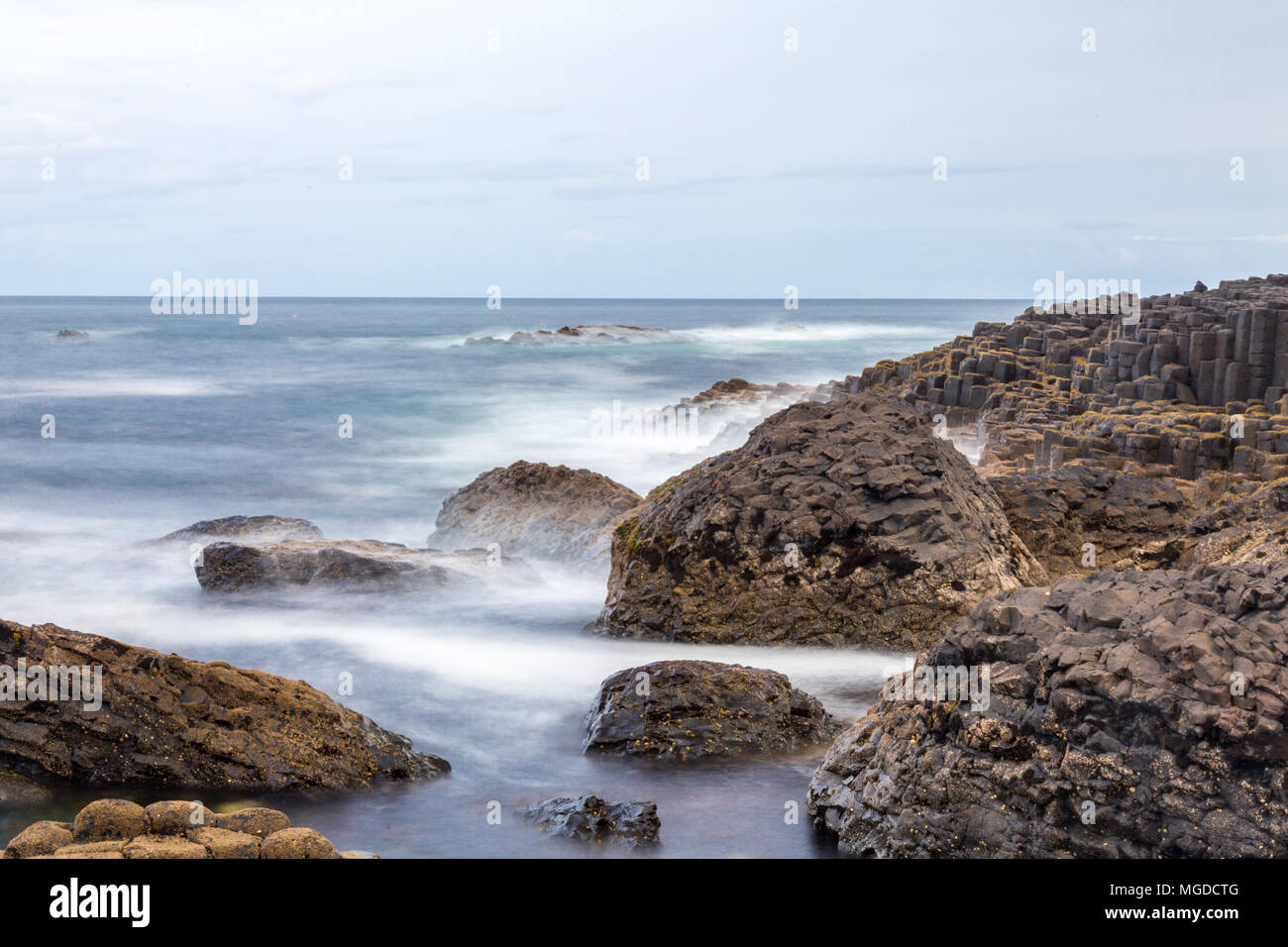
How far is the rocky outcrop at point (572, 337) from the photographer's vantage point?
61.0m

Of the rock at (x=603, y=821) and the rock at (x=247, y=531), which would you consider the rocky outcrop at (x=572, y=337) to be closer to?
the rock at (x=247, y=531)

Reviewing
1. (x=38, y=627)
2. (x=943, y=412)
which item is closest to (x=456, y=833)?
(x=38, y=627)

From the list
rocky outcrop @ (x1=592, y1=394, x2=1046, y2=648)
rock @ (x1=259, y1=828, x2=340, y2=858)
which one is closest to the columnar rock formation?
rocky outcrop @ (x1=592, y1=394, x2=1046, y2=648)

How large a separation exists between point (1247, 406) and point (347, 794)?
49.0ft

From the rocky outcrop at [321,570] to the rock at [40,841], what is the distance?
667cm

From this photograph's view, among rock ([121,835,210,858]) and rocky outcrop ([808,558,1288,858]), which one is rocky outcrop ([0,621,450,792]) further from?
rocky outcrop ([808,558,1288,858])

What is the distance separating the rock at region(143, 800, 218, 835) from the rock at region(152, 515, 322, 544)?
9.27m

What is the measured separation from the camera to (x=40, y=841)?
14.1 feet

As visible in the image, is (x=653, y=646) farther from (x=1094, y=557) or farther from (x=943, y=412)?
(x=943, y=412)

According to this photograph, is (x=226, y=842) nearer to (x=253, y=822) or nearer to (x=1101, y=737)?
(x=253, y=822)

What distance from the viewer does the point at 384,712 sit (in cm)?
809

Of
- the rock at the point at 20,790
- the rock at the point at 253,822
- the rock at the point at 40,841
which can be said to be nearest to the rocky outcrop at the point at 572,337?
the rock at the point at 20,790
